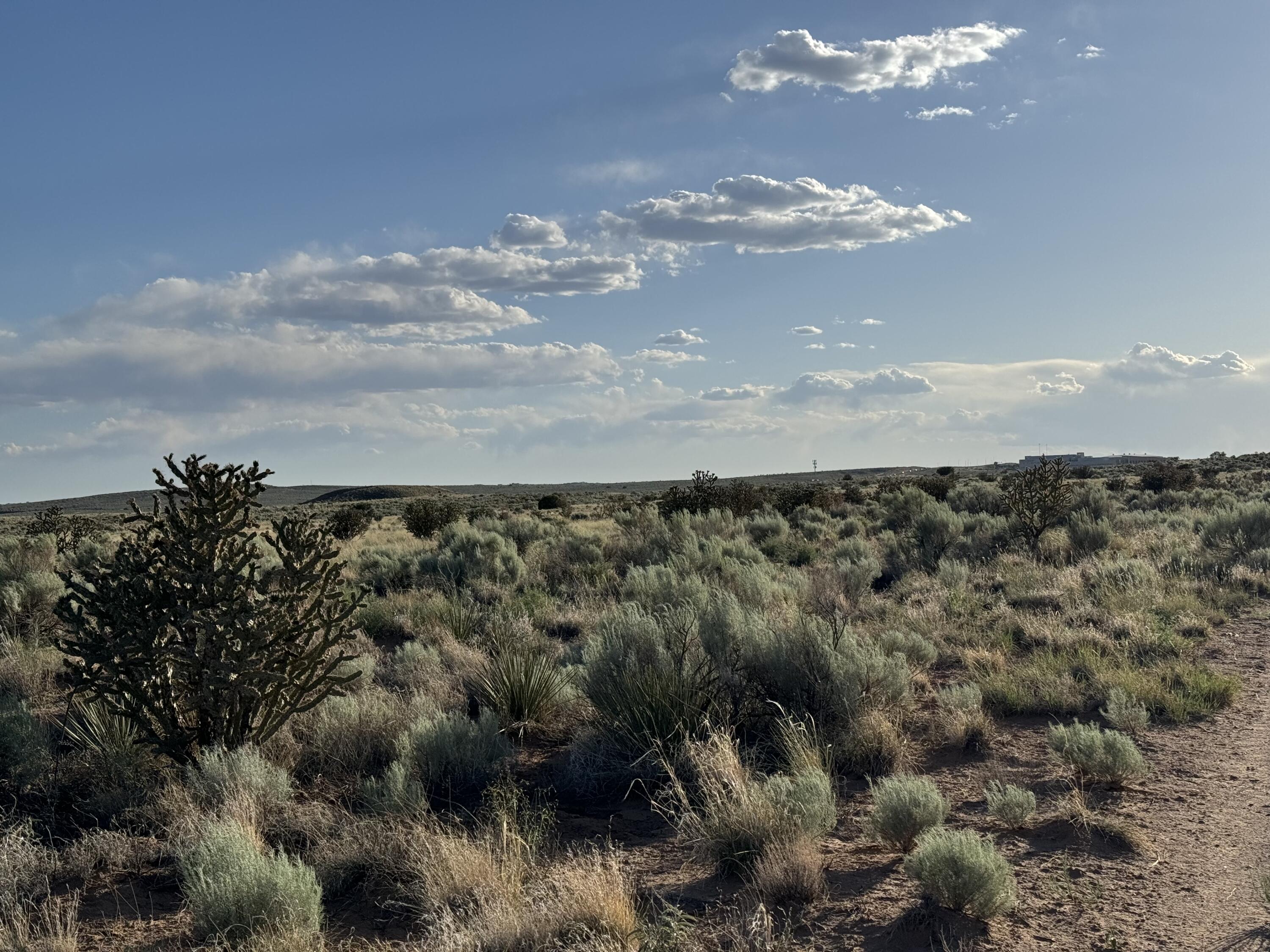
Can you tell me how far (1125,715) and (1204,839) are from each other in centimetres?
232

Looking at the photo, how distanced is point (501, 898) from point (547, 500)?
47826mm

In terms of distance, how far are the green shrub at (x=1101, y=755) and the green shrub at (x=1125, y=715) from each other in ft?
3.10

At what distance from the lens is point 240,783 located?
6.50 m

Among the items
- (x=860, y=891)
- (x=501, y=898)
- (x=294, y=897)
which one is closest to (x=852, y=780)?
(x=860, y=891)

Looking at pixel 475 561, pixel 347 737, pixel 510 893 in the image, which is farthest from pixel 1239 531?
pixel 510 893

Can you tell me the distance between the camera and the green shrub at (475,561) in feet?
60.1

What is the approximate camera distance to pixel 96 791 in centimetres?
703

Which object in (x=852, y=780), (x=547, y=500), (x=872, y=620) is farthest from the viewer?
(x=547, y=500)

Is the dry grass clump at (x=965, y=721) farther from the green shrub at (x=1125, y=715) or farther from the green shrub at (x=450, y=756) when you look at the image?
the green shrub at (x=450, y=756)

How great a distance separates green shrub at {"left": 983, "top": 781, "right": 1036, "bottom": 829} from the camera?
627 centimetres

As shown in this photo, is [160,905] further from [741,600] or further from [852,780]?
[741,600]

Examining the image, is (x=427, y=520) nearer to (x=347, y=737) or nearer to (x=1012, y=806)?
(x=347, y=737)

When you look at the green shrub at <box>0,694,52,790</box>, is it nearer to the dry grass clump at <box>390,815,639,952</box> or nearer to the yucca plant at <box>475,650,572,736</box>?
the dry grass clump at <box>390,815,639,952</box>

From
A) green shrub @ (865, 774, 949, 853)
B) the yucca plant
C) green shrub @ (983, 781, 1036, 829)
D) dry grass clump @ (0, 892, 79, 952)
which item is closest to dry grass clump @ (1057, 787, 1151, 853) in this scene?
green shrub @ (983, 781, 1036, 829)
